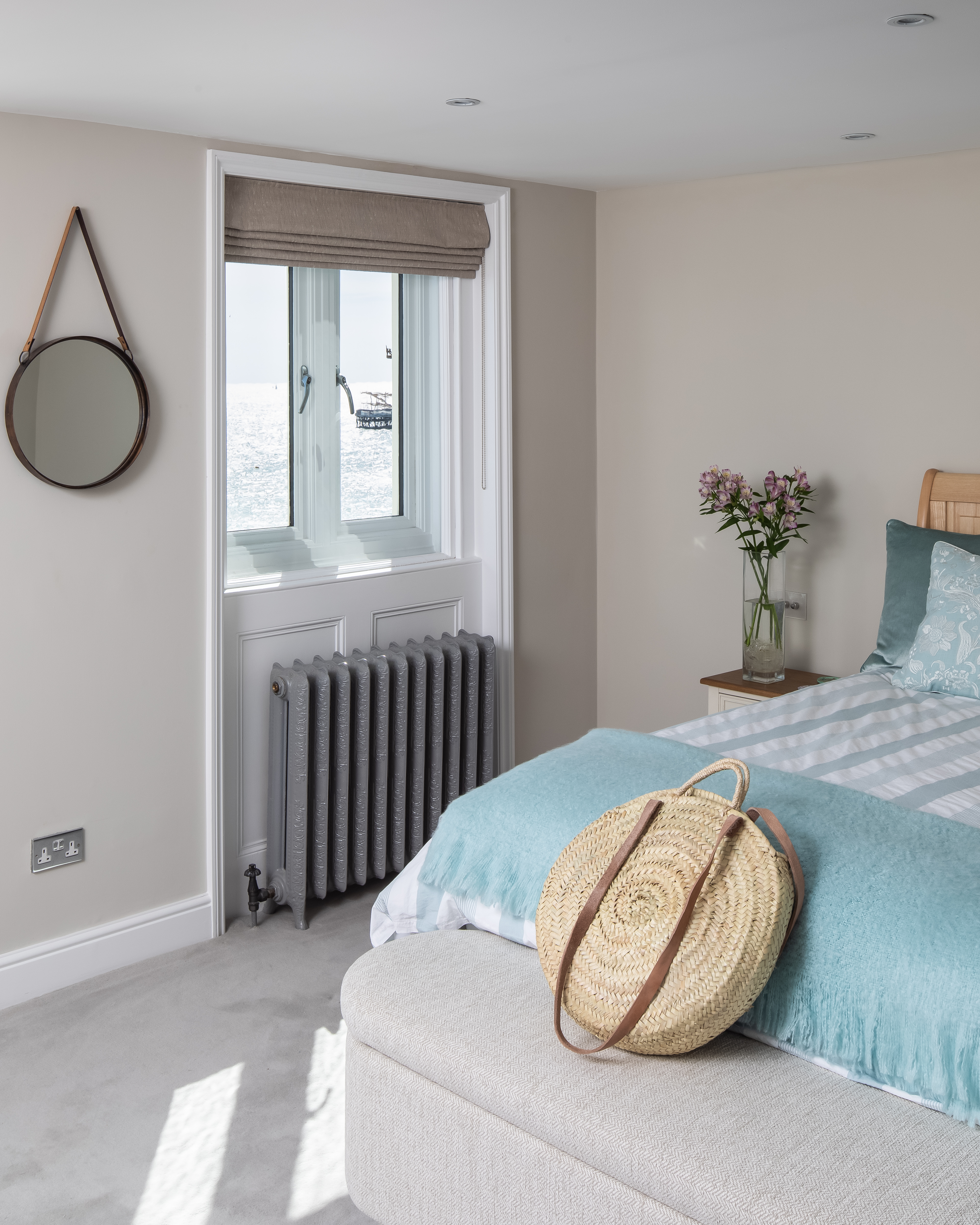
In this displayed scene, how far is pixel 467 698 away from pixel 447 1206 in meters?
1.92

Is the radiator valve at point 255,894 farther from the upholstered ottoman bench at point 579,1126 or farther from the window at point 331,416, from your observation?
the upholstered ottoman bench at point 579,1126

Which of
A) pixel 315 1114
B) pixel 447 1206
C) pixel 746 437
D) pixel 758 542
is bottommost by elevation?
pixel 315 1114

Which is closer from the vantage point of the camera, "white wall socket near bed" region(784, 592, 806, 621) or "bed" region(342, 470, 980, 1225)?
"bed" region(342, 470, 980, 1225)

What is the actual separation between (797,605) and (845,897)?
2096mm

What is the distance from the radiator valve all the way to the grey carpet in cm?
4

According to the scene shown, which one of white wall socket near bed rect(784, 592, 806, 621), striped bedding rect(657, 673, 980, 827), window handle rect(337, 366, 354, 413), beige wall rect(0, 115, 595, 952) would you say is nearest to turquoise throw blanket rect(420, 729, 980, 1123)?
striped bedding rect(657, 673, 980, 827)

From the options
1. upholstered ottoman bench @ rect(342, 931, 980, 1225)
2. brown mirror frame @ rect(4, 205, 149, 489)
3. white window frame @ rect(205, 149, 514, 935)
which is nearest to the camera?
upholstered ottoman bench @ rect(342, 931, 980, 1225)

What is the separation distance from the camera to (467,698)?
11.6 feet

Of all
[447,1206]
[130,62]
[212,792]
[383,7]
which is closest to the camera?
[447,1206]

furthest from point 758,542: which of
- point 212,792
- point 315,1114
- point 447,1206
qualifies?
point 447,1206

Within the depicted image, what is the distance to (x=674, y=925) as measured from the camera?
1.53m

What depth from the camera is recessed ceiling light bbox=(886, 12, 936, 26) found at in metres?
1.93

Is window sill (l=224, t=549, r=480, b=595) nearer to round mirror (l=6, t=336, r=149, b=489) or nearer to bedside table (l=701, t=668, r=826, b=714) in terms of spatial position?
round mirror (l=6, t=336, r=149, b=489)

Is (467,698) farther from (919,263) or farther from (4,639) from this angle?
(919,263)
